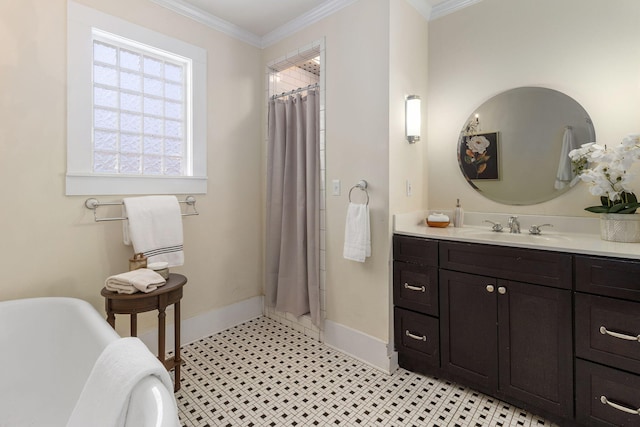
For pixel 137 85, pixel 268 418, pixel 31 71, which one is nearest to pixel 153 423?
pixel 268 418

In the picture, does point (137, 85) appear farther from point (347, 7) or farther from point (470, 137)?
point (470, 137)

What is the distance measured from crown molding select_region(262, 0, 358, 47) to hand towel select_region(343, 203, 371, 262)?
1.51 metres

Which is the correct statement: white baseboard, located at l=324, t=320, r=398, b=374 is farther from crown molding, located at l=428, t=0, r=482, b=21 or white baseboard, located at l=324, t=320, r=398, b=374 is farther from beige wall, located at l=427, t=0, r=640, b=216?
crown molding, located at l=428, t=0, r=482, b=21

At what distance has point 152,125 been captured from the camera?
242 centimetres

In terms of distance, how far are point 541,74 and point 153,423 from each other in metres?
2.73

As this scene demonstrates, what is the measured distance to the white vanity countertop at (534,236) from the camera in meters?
1.55

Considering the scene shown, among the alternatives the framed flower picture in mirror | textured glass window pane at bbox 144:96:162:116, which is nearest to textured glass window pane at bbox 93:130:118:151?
textured glass window pane at bbox 144:96:162:116

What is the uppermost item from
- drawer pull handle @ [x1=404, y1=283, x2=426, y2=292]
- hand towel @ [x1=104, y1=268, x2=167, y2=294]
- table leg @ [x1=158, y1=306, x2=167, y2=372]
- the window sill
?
the window sill

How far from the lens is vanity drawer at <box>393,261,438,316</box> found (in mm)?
2047

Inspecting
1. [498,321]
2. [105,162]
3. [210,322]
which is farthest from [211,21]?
[498,321]

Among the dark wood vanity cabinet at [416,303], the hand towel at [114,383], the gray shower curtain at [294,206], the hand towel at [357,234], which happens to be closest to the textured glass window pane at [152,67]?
the gray shower curtain at [294,206]

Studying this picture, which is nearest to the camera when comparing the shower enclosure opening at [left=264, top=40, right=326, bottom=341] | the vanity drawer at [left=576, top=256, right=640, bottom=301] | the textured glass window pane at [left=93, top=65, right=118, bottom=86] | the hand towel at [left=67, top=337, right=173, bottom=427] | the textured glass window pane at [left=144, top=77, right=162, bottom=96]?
the hand towel at [left=67, top=337, right=173, bottom=427]

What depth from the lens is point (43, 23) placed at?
1.89 m

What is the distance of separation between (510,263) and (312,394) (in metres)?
1.38
